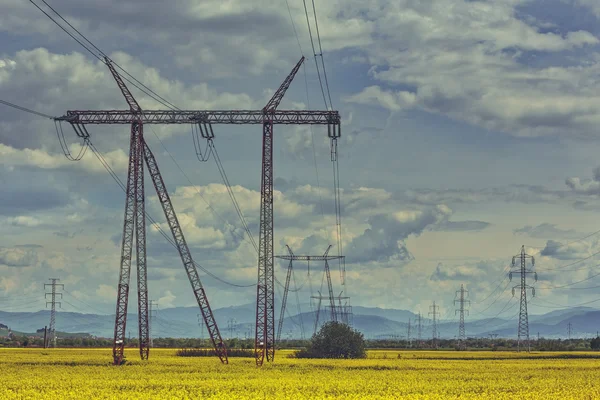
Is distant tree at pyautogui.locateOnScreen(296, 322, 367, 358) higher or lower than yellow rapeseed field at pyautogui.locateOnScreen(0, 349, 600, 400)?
higher

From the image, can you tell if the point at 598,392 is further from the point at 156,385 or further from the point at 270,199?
the point at 270,199

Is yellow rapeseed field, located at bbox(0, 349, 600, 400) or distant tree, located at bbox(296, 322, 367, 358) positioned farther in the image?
distant tree, located at bbox(296, 322, 367, 358)

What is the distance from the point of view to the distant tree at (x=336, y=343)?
472ft

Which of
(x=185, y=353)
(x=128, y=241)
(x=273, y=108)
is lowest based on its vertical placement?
(x=185, y=353)

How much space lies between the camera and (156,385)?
228 ft

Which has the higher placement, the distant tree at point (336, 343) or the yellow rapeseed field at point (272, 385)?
the distant tree at point (336, 343)

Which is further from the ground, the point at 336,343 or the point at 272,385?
the point at 336,343

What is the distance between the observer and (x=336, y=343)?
474 ft

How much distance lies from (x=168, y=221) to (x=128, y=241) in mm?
14991

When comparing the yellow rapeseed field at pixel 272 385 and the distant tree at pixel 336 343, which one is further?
the distant tree at pixel 336 343

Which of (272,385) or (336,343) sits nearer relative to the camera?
(272,385)

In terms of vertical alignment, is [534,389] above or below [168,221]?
below

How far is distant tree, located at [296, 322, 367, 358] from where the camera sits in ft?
472

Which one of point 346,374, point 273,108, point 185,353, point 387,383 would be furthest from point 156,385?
point 185,353
